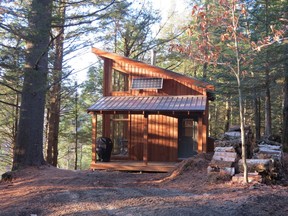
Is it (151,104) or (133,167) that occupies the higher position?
(151,104)

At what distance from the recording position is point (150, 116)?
13898mm

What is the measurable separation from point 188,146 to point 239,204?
9.20 m

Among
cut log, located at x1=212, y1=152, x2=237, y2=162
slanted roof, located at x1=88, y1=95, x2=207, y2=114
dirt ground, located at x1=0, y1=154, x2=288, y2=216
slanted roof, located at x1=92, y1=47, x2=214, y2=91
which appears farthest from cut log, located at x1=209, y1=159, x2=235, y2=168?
slanted roof, located at x1=92, y1=47, x2=214, y2=91

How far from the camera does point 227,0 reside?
6145mm

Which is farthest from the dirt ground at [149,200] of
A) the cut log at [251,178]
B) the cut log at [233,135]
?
the cut log at [233,135]

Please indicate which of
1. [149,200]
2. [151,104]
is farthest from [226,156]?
[151,104]

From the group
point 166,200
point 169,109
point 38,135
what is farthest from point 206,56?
point 38,135

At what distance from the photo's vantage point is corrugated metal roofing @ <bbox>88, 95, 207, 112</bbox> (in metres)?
11.7

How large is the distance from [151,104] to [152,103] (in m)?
0.15

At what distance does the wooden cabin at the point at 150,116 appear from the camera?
1301 centimetres

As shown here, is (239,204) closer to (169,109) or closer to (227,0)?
(227,0)

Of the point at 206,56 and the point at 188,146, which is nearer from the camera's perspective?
the point at 206,56

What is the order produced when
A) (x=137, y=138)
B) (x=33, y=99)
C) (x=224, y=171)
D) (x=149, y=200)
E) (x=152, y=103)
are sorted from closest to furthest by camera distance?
(x=149, y=200) < (x=224, y=171) < (x=33, y=99) < (x=152, y=103) < (x=137, y=138)

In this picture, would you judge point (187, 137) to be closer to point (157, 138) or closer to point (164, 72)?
point (157, 138)
